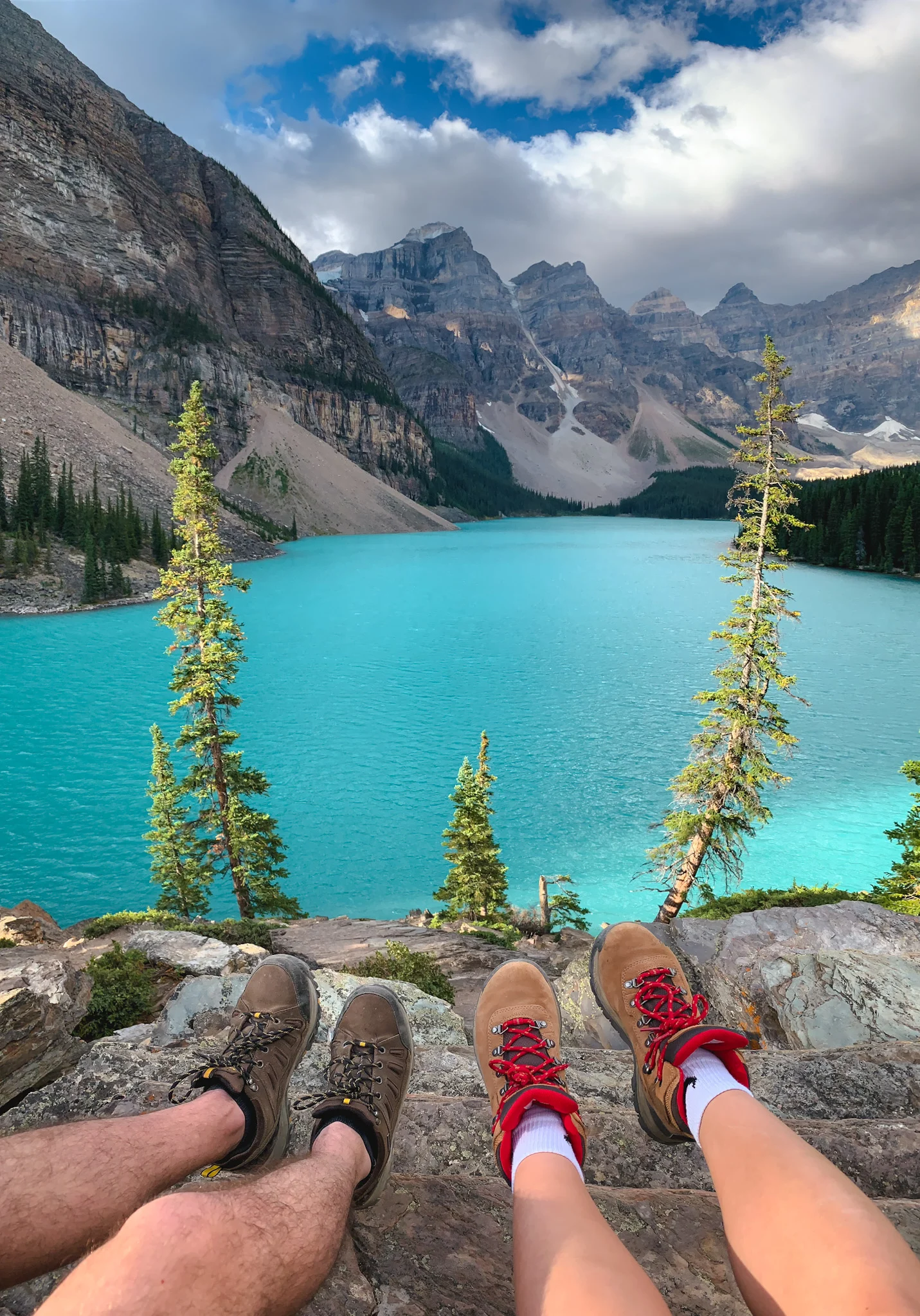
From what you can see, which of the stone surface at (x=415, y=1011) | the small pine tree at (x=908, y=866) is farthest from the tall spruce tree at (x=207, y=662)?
the small pine tree at (x=908, y=866)

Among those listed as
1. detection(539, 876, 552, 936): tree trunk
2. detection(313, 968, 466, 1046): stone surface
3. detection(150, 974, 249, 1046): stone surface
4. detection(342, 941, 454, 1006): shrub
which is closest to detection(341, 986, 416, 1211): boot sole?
detection(313, 968, 466, 1046): stone surface

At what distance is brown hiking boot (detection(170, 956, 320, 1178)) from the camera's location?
2.86m

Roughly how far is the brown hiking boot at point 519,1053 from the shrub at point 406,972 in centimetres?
335

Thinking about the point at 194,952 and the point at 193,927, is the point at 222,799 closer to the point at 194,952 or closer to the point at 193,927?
the point at 193,927

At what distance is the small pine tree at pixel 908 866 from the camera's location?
36.7ft

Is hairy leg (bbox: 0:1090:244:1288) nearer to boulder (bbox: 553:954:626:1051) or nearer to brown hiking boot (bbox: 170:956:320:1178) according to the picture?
brown hiking boot (bbox: 170:956:320:1178)

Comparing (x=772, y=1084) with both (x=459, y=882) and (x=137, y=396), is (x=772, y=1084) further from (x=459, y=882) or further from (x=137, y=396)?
(x=137, y=396)

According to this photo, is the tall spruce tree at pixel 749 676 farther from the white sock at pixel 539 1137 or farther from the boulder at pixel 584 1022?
the white sock at pixel 539 1137

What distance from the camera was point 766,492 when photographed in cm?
1331

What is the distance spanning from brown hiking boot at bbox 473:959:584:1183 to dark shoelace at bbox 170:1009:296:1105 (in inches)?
47.6

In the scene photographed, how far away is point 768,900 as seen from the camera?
13.2 m

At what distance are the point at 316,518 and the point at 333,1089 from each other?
145 meters

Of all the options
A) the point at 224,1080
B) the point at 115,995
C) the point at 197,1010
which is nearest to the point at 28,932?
the point at 115,995

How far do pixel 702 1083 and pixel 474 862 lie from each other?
42.2 ft
